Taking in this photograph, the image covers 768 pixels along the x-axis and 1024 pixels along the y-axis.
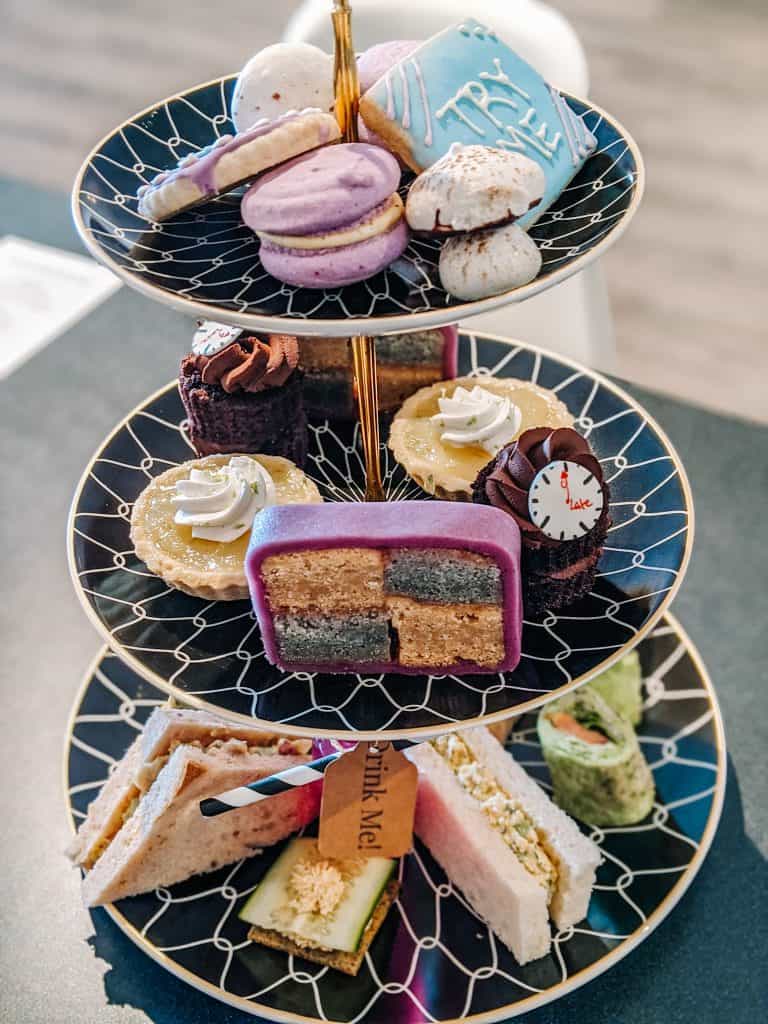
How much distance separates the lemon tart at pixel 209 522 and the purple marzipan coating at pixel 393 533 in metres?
0.14

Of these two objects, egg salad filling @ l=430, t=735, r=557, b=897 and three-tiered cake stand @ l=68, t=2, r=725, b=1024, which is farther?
egg salad filling @ l=430, t=735, r=557, b=897

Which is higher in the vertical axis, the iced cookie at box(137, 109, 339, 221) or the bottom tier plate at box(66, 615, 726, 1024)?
the iced cookie at box(137, 109, 339, 221)

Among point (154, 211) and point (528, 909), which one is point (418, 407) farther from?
point (528, 909)

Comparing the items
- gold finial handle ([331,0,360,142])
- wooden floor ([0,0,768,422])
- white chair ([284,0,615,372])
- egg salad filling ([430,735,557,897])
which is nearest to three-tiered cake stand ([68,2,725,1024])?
gold finial handle ([331,0,360,142])

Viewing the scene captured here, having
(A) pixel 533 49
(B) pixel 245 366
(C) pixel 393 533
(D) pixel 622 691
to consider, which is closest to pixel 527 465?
(C) pixel 393 533

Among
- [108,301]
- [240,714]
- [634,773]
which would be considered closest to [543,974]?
[634,773]

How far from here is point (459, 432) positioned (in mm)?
1596

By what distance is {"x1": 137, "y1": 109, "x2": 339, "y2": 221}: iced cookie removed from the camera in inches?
46.8

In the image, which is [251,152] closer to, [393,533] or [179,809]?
[393,533]

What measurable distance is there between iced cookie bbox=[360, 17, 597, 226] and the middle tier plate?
0.43 metres

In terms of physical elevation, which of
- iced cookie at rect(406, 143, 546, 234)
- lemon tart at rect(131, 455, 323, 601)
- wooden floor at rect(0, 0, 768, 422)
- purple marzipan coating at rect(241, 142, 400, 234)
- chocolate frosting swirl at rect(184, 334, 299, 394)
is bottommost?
wooden floor at rect(0, 0, 768, 422)

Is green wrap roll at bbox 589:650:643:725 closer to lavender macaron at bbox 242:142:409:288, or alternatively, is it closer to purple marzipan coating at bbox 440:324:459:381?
purple marzipan coating at bbox 440:324:459:381

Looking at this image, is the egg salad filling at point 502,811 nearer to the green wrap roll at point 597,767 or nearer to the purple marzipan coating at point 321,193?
the green wrap roll at point 597,767

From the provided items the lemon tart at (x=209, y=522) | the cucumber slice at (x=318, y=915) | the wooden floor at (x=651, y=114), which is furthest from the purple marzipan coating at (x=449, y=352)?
the wooden floor at (x=651, y=114)
